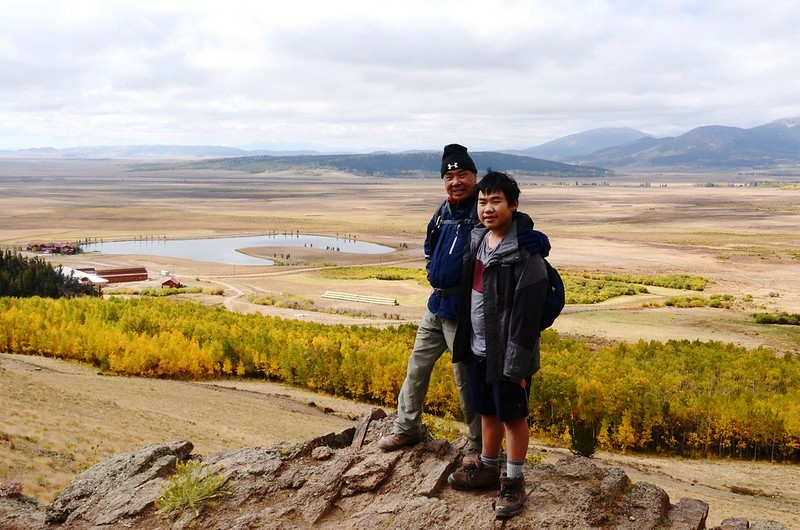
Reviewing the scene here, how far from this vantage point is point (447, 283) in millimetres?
6129

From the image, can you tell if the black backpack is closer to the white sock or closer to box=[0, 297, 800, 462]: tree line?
the white sock

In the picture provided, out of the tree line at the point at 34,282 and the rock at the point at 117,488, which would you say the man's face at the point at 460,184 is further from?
the tree line at the point at 34,282

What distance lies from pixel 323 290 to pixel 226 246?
34.9 metres

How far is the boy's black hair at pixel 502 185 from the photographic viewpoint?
558 cm

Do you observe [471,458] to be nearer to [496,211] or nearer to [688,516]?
[688,516]

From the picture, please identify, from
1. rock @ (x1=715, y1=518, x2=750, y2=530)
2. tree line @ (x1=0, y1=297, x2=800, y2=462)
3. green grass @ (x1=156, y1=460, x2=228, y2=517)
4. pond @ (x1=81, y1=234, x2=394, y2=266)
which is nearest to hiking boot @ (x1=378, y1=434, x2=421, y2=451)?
green grass @ (x1=156, y1=460, x2=228, y2=517)

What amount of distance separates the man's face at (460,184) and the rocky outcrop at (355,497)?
8.87ft

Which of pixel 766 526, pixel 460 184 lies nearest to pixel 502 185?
pixel 460 184

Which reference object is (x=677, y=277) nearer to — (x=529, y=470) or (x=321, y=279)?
(x=321, y=279)

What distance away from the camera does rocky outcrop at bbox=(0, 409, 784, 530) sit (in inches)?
238

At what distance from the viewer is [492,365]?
555 cm

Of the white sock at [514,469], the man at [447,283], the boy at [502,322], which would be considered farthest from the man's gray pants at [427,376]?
the white sock at [514,469]

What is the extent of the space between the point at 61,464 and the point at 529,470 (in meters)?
8.77

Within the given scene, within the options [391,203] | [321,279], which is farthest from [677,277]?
[391,203]
